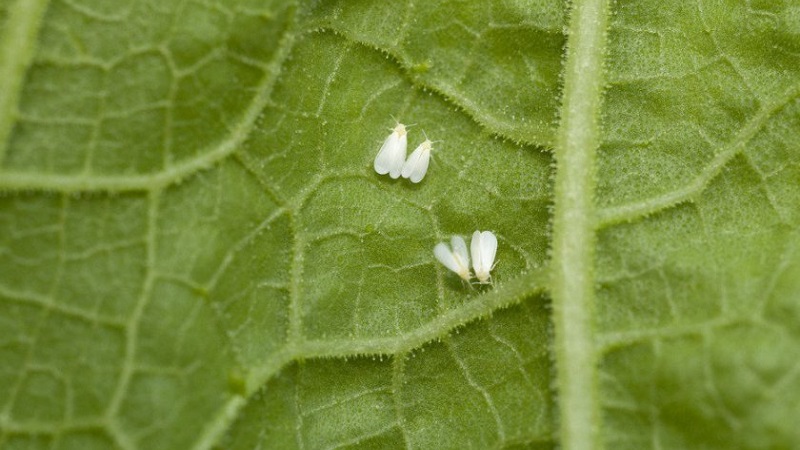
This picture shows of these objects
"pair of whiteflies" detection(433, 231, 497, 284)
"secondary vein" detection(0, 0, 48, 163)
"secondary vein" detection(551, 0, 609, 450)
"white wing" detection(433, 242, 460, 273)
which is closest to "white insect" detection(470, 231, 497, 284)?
"pair of whiteflies" detection(433, 231, 497, 284)

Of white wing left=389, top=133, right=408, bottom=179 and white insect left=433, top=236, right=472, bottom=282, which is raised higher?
white wing left=389, top=133, right=408, bottom=179

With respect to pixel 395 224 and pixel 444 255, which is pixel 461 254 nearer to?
pixel 444 255

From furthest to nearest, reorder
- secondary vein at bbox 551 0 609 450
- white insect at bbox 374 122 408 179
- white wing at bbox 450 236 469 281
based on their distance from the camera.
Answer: white insect at bbox 374 122 408 179, white wing at bbox 450 236 469 281, secondary vein at bbox 551 0 609 450

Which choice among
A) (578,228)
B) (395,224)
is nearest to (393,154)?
(395,224)

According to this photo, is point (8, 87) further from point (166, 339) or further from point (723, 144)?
point (723, 144)

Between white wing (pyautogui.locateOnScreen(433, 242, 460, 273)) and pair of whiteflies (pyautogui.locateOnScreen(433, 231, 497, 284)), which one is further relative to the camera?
white wing (pyautogui.locateOnScreen(433, 242, 460, 273))

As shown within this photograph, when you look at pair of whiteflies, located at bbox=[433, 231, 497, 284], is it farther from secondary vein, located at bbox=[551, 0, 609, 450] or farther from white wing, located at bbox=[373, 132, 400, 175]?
white wing, located at bbox=[373, 132, 400, 175]

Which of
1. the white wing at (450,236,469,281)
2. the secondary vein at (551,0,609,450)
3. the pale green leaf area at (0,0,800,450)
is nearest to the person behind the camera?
the pale green leaf area at (0,0,800,450)

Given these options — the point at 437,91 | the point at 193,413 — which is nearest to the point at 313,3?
the point at 437,91
